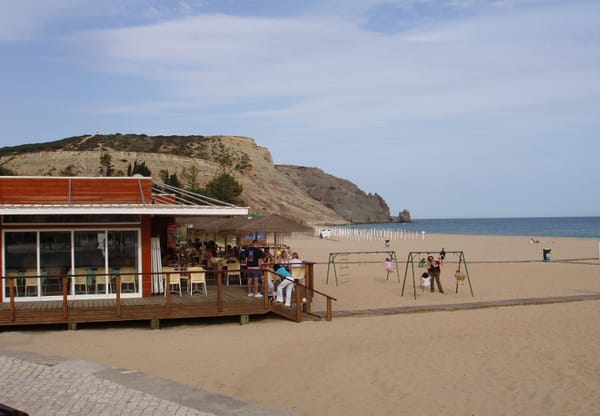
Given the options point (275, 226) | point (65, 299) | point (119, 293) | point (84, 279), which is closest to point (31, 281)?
point (84, 279)

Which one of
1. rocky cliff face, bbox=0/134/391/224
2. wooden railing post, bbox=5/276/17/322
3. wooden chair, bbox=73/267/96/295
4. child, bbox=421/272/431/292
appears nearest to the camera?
wooden railing post, bbox=5/276/17/322

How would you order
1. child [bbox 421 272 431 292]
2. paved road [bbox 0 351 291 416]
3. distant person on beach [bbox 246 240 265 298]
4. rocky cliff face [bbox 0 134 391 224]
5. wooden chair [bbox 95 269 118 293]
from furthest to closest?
1. rocky cliff face [bbox 0 134 391 224]
2. child [bbox 421 272 431 292]
3. distant person on beach [bbox 246 240 265 298]
4. wooden chair [bbox 95 269 118 293]
5. paved road [bbox 0 351 291 416]

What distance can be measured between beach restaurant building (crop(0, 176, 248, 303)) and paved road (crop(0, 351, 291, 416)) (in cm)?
467

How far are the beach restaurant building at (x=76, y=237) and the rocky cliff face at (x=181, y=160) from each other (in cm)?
5846

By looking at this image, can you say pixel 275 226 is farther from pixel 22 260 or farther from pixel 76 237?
pixel 22 260

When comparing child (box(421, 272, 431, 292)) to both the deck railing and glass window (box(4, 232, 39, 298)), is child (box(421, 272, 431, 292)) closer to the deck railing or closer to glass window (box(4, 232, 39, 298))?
the deck railing

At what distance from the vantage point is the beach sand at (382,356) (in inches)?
345

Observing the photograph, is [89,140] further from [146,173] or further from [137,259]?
[137,259]

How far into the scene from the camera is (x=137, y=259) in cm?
1522

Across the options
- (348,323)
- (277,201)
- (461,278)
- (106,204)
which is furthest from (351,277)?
(277,201)

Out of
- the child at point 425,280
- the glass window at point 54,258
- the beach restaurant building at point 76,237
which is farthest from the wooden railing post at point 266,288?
the child at point 425,280

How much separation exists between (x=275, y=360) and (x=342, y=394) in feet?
7.34

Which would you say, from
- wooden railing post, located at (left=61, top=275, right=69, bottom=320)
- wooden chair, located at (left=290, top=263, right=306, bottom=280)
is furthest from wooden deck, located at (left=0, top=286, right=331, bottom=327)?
wooden chair, located at (left=290, top=263, right=306, bottom=280)

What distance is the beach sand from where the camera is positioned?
8766mm
